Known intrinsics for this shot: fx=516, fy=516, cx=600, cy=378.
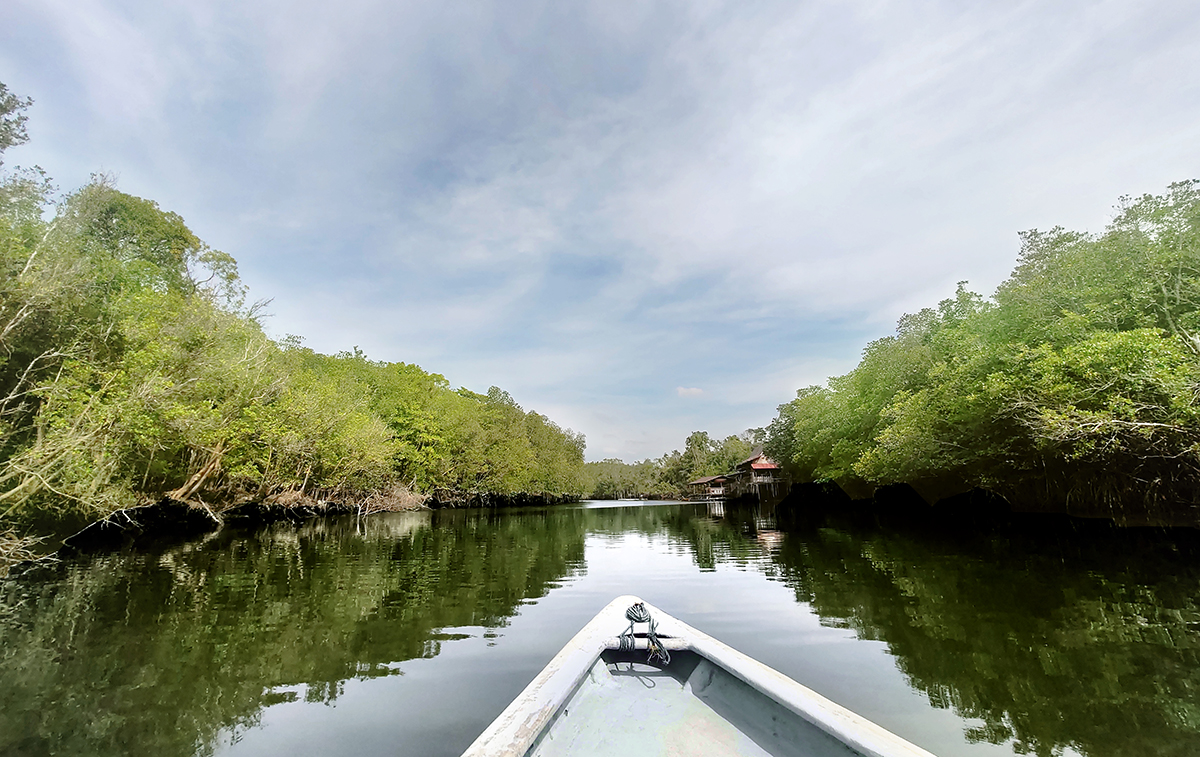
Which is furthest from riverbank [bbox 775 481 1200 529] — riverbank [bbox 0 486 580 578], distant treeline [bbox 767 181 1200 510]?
riverbank [bbox 0 486 580 578]

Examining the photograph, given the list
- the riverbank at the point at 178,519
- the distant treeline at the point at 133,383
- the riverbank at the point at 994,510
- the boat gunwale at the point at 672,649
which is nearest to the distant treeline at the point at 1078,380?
the riverbank at the point at 994,510

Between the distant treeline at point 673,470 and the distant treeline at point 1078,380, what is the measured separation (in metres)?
59.5

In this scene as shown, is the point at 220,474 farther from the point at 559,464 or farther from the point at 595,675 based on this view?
the point at 559,464

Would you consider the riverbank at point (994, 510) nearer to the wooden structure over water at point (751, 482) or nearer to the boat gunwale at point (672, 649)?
the wooden structure over water at point (751, 482)

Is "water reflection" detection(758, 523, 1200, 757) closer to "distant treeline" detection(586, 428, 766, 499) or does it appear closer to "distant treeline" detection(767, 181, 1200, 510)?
"distant treeline" detection(767, 181, 1200, 510)

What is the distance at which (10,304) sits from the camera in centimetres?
1118

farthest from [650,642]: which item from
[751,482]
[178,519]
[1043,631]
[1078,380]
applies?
[751,482]

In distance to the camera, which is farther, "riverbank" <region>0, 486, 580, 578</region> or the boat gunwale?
"riverbank" <region>0, 486, 580, 578</region>

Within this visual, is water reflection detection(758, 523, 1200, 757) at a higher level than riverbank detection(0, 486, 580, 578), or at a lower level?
lower

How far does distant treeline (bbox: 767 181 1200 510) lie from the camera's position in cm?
1196

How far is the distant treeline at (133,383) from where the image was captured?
11453mm

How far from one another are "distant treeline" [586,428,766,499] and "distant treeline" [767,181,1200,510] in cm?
5953

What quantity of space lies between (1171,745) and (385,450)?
33295mm

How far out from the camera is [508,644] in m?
7.18
